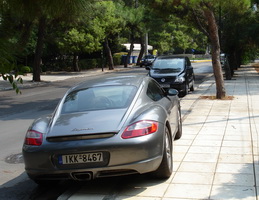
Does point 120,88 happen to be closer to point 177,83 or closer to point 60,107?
point 60,107

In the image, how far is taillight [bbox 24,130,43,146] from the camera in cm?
500

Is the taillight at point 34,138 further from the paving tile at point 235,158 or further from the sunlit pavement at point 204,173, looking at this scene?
the paving tile at point 235,158

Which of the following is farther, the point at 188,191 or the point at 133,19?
the point at 133,19

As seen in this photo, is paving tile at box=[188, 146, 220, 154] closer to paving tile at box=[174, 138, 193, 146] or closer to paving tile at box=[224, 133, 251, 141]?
paving tile at box=[174, 138, 193, 146]

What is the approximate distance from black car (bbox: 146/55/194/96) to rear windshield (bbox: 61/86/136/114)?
1027 centimetres

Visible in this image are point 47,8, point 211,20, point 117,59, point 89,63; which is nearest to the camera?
point 47,8

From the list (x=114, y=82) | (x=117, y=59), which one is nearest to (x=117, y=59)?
(x=117, y=59)

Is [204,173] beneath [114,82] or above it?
beneath

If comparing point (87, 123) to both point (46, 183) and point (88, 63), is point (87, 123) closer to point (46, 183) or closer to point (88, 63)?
point (46, 183)

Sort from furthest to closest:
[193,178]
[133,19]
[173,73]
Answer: [133,19] → [173,73] → [193,178]

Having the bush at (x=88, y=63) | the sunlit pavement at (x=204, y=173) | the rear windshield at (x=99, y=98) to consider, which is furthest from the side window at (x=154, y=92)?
the bush at (x=88, y=63)

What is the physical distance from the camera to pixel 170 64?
1772 cm

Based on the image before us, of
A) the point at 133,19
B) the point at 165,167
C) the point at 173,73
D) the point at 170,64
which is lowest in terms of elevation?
the point at 165,167

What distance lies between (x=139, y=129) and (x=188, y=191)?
0.98m
